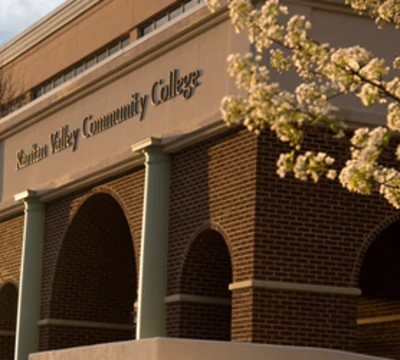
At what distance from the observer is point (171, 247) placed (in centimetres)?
2141

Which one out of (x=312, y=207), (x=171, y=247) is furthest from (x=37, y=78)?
(x=312, y=207)

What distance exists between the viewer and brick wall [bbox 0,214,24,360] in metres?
27.7

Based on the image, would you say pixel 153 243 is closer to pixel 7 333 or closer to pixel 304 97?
pixel 7 333

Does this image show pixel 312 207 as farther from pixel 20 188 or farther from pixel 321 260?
pixel 20 188

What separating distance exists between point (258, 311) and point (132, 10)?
12742mm

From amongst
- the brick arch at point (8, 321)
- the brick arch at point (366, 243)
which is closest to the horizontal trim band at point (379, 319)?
the brick arch at point (366, 243)

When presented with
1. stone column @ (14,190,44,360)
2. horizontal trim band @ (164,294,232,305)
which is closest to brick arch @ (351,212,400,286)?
horizontal trim band @ (164,294,232,305)

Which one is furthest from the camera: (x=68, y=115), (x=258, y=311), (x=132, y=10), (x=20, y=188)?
(x=132, y=10)

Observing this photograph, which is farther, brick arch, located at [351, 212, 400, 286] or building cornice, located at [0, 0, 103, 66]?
building cornice, located at [0, 0, 103, 66]

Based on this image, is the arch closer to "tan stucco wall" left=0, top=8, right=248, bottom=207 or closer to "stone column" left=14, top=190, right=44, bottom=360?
"stone column" left=14, top=190, right=44, bottom=360

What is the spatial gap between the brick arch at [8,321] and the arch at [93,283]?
3319 millimetres

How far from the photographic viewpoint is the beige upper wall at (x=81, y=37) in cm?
2958

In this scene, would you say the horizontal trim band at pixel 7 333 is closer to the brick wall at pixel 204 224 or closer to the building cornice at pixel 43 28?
the building cornice at pixel 43 28

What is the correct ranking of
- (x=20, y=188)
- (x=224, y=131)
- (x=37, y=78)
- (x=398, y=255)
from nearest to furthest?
(x=224, y=131), (x=398, y=255), (x=20, y=188), (x=37, y=78)
